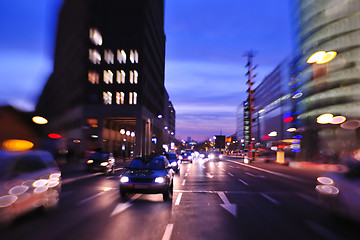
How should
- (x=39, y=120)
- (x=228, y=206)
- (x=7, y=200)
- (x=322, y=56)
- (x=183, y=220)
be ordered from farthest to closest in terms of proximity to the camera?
(x=39, y=120)
(x=322, y=56)
(x=228, y=206)
(x=183, y=220)
(x=7, y=200)

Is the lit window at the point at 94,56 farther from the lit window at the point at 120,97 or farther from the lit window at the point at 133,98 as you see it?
the lit window at the point at 133,98

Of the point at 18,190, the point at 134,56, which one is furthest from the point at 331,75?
the point at 18,190

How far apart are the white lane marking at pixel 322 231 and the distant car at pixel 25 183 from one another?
6.69 m

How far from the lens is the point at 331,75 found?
55.6 metres

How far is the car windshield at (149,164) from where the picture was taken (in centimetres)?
1130

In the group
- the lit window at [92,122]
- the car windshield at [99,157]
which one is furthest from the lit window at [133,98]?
the car windshield at [99,157]

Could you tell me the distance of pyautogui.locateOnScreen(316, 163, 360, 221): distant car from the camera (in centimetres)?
634

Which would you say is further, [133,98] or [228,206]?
[133,98]

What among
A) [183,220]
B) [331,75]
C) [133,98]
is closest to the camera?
[183,220]

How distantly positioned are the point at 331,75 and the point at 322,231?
5663 centimetres

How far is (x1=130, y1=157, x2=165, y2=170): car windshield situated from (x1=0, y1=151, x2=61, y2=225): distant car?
3.32 meters

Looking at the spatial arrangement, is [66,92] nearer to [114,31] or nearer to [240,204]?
[114,31]

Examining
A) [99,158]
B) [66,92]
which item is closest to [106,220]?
[99,158]

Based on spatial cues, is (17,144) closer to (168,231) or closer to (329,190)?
(168,231)
